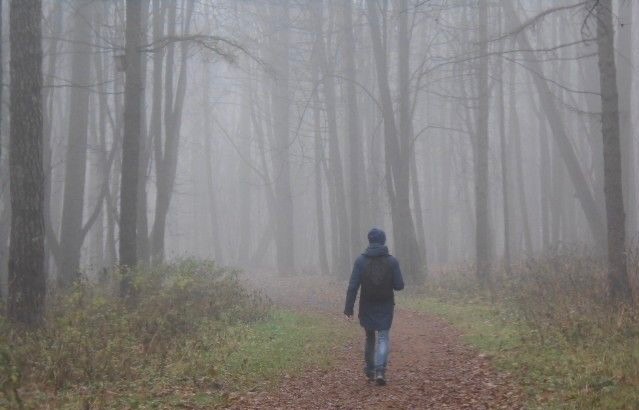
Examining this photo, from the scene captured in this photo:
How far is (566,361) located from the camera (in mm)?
8281

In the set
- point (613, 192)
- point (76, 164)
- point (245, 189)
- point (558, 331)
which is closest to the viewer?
point (558, 331)

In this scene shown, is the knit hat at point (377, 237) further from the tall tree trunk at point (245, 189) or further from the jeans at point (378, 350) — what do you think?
the tall tree trunk at point (245, 189)

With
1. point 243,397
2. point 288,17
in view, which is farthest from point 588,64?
point 243,397

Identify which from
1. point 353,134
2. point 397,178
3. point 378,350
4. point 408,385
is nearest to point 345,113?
point 353,134

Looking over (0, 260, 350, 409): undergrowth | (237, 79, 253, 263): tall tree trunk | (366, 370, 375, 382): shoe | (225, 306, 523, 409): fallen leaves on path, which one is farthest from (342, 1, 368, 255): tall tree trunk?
(366, 370, 375, 382): shoe

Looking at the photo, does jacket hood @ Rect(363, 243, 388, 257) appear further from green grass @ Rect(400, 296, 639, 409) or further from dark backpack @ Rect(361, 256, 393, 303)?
green grass @ Rect(400, 296, 639, 409)

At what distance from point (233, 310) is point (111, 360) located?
205 inches

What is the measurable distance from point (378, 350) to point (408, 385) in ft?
2.15

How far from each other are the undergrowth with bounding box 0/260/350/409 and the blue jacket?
5.55 feet

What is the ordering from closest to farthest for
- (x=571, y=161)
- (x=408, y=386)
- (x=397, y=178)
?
(x=408, y=386)
(x=571, y=161)
(x=397, y=178)

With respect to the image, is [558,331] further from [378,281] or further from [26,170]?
[26,170]

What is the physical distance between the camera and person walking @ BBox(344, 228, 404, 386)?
8.64 metres

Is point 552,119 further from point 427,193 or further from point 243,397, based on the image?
point 427,193

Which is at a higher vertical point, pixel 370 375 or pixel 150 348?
pixel 150 348
